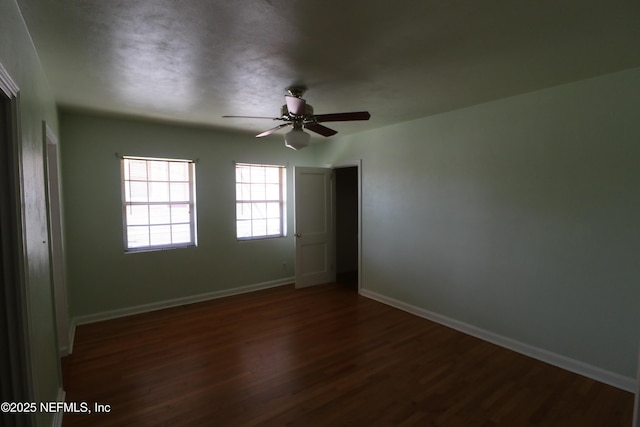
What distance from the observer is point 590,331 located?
2623mm

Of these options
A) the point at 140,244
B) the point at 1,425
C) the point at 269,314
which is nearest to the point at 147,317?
the point at 140,244

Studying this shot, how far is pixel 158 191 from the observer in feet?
13.8

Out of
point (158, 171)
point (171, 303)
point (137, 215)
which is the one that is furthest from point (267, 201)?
point (171, 303)

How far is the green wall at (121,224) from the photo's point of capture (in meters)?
3.66

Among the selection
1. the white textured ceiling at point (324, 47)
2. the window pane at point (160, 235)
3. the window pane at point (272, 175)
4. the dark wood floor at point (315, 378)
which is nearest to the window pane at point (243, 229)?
the window pane at point (272, 175)

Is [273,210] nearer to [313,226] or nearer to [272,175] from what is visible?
[272,175]

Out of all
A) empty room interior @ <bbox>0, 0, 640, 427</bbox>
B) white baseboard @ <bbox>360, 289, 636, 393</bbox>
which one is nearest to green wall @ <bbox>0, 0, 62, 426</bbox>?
empty room interior @ <bbox>0, 0, 640, 427</bbox>

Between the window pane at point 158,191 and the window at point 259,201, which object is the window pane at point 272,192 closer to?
the window at point 259,201

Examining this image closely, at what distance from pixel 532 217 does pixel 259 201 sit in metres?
3.74

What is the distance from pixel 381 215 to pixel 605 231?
2397 mm

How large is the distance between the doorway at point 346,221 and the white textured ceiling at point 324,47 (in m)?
3.15

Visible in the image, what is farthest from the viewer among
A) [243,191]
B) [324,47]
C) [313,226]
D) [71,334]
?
[313,226]

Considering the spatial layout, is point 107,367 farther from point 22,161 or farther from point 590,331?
point 590,331

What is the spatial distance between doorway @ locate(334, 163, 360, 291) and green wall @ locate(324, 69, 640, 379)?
1.98 metres
